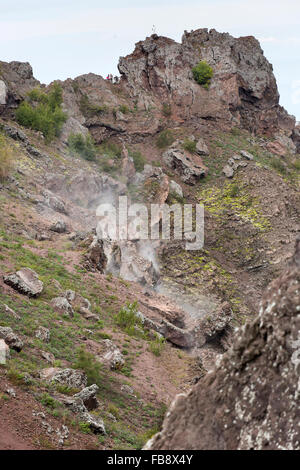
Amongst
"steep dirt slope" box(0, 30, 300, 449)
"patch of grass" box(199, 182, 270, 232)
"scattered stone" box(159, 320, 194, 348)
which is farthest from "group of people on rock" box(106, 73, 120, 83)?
"scattered stone" box(159, 320, 194, 348)

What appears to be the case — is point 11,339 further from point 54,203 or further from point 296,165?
point 296,165

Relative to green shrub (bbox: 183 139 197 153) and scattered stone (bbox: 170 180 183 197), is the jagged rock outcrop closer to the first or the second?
scattered stone (bbox: 170 180 183 197)

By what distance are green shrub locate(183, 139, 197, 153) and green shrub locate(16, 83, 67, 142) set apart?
13518mm

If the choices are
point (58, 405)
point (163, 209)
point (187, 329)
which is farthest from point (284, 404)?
point (163, 209)

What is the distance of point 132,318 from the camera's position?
2291 cm

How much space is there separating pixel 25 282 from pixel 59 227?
35.3 ft

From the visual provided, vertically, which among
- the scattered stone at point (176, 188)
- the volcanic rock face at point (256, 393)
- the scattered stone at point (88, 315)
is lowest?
the scattered stone at point (88, 315)

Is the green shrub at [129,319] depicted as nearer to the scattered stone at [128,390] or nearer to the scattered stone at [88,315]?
the scattered stone at [88,315]

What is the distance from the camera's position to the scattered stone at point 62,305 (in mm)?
19719

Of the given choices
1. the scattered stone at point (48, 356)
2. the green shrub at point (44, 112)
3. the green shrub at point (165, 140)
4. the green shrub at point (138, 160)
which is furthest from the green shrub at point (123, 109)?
the scattered stone at point (48, 356)

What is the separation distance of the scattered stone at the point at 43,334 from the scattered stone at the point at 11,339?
66.3 inches

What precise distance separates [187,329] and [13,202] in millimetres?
14010

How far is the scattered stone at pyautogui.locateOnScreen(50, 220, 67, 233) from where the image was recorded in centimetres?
2992

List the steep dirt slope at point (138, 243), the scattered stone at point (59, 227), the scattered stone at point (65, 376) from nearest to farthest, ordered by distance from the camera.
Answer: the scattered stone at point (65, 376)
the steep dirt slope at point (138, 243)
the scattered stone at point (59, 227)
